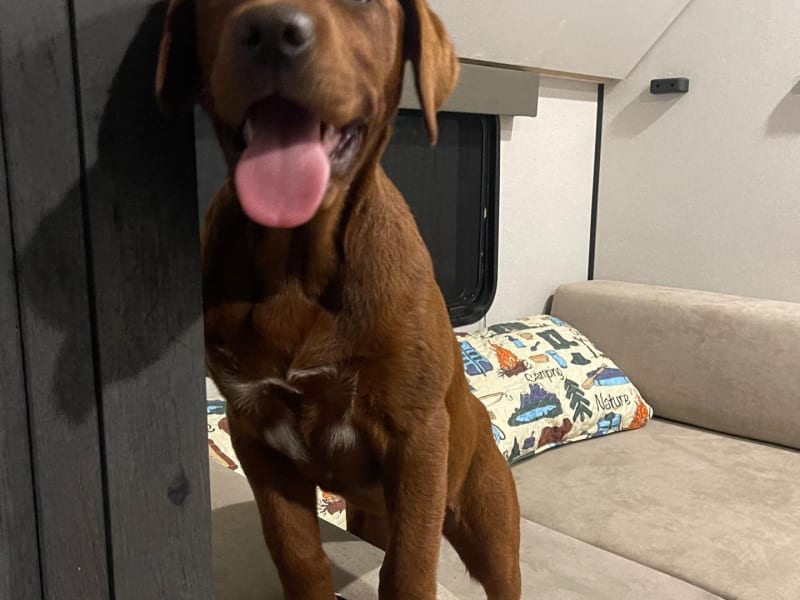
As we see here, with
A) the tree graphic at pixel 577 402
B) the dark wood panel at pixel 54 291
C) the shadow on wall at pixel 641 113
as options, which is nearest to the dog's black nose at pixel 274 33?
the dark wood panel at pixel 54 291

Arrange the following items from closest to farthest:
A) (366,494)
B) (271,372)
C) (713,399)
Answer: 1. (271,372)
2. (366,494)
3. (713,399)

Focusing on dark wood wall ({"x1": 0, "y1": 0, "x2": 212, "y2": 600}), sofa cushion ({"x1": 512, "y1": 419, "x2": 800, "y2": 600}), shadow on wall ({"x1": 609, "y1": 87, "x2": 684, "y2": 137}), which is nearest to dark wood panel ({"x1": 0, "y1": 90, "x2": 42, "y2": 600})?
dark wood wall ({"x1": 0, "y1": 0, "x2": 212, "y2": 600})

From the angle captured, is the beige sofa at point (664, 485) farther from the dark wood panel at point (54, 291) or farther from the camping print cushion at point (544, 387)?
the dark wood panel at point (54, 291)

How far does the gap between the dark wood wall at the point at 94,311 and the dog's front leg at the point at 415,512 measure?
0.79 feet

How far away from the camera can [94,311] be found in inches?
24.5

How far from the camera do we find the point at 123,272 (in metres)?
0.63

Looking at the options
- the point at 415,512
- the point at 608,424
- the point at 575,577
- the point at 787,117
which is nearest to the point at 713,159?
the point at 787,117

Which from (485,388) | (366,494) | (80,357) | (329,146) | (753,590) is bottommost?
(753,590)

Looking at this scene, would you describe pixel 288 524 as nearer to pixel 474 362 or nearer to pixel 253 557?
pixel 253 557

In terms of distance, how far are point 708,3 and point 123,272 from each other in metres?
2.65

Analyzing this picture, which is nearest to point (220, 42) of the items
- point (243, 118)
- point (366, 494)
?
point (243, 118)

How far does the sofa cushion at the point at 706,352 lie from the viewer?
240 centimetres

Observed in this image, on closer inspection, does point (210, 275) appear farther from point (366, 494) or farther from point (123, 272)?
point (366, 494)

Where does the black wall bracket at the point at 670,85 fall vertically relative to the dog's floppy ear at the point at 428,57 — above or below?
above
